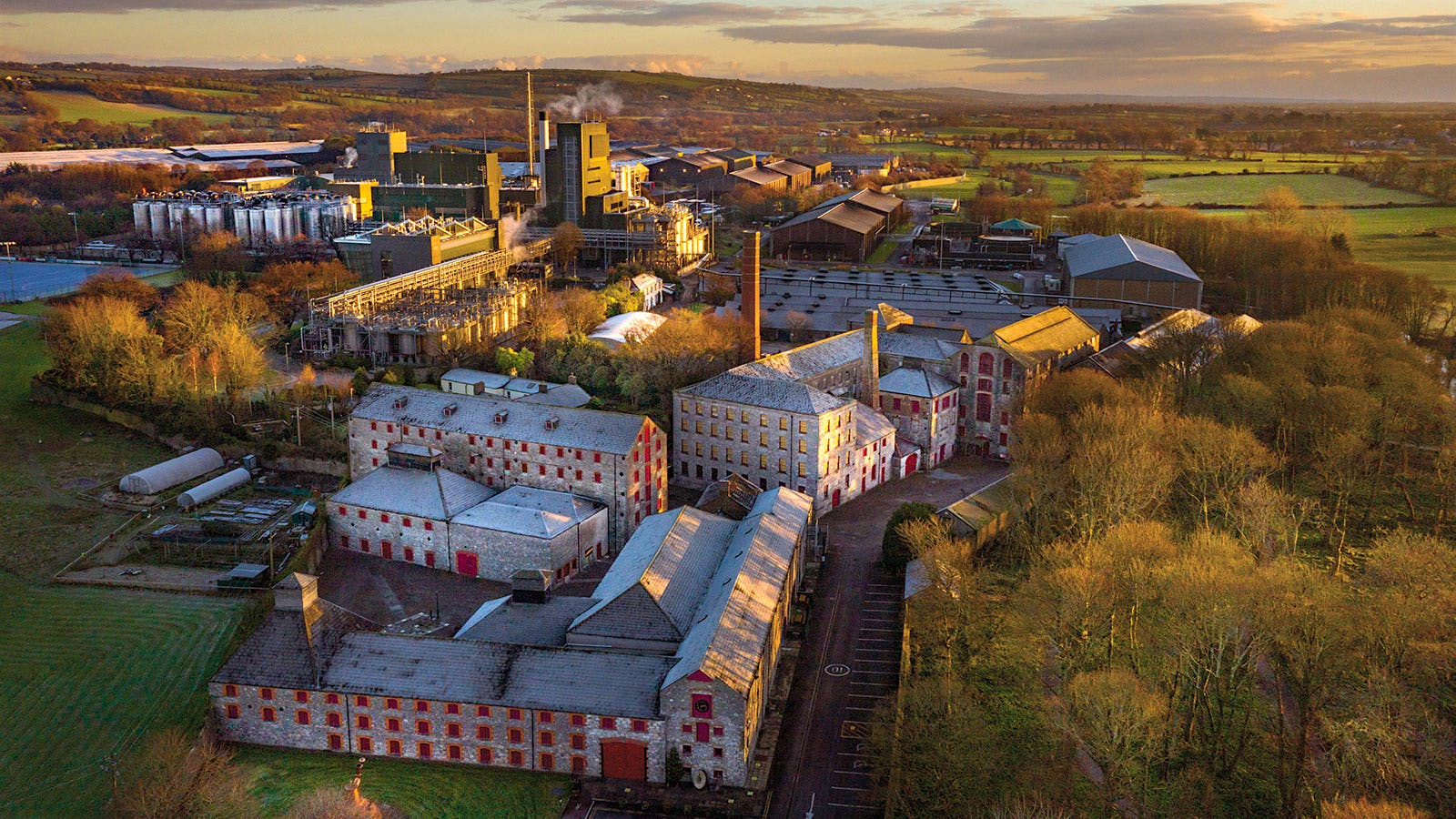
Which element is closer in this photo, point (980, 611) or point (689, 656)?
point (689, 656)

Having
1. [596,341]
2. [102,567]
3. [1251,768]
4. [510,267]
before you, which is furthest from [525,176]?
[1251,768]

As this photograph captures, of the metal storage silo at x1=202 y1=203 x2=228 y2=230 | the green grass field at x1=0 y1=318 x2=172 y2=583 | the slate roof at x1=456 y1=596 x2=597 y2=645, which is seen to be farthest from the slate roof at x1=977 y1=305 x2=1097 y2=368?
the metal storage silo at x1=202 y1=203 x2=228 y2=230

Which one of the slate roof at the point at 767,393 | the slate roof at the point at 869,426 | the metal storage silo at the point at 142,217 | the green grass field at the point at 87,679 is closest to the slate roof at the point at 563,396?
the slate roof at the point at 767,393

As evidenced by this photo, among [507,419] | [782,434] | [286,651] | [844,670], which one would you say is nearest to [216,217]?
[507,419]

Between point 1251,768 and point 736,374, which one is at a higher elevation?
point 736,374

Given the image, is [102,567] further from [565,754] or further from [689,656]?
[689,656]

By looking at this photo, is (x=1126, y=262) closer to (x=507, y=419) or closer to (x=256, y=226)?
(x=507, y=419)
